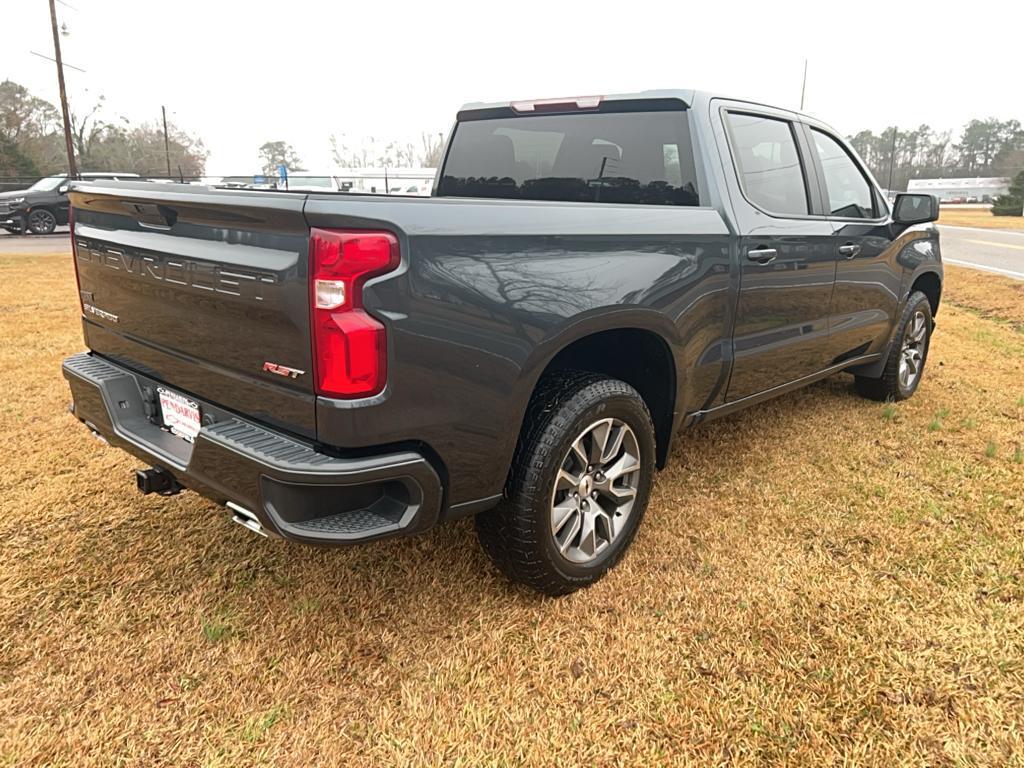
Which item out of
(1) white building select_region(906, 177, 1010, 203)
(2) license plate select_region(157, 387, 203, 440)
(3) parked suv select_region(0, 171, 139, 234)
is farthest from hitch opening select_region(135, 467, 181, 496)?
(1) white building select_region(906, 177, 1010, 203)

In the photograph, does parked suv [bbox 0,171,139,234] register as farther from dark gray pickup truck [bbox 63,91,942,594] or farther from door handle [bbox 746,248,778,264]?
door handle [bbox 746,248,778,264]

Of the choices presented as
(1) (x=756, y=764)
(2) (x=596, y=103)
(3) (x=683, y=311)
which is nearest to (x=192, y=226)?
(3) (x=683, y=311)

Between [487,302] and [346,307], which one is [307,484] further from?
[487,302]

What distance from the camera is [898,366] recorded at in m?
4.77

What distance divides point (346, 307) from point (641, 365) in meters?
1.54

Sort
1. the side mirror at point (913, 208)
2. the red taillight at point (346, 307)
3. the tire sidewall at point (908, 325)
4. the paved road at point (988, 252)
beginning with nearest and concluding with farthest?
the red taillight at point (346, 307) → the side mirror at point (913, 208) → the tire sidewall at point (908, 325) → the paved road at point (988, 252)

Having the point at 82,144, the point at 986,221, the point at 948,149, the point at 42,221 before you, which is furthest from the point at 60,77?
the point at 948,149

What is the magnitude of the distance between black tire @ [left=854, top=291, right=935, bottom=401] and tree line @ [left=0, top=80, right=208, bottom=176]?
2778 cm

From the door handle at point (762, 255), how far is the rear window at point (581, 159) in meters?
0.34

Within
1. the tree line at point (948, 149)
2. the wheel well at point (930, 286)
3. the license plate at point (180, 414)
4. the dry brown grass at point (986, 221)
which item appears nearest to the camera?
the license plate at point (180, 414)

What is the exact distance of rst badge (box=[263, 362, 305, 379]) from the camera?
6.33ft

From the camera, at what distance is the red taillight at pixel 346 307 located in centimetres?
181

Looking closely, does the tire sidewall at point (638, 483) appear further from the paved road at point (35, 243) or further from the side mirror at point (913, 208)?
the paved road at point (35, 243)

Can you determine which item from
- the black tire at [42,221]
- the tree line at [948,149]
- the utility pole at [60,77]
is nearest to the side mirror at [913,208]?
the black tire at [42,221]
